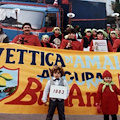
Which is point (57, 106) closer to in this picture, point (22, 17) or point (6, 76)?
point (6, 76)

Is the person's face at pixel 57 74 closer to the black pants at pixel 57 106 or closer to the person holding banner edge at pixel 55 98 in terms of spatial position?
the person holding banner edge at pixel 55 98

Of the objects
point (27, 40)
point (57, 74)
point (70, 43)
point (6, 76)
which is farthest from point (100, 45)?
point (6, 76)

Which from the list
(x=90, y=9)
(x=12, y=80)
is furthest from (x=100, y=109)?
(x=90, y=9)

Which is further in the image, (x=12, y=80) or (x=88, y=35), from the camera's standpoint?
(x=88, y=35)

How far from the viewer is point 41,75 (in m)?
5.12

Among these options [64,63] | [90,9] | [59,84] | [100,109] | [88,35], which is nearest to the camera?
[59,84]

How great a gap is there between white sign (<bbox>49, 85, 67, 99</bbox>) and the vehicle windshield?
566 centimetres

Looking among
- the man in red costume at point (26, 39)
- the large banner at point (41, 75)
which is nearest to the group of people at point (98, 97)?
the large banner at point (41, 75)

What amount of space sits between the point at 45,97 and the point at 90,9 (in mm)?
6954

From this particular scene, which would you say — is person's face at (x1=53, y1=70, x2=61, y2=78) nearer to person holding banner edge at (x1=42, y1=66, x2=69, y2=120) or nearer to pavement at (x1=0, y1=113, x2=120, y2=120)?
person holding banner edge at (x1=42, y1=66, x2=69, y2=120)

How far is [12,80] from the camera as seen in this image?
4992mm

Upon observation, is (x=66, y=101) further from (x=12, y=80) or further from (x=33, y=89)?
(x=12, y=80)

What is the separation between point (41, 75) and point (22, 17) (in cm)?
528

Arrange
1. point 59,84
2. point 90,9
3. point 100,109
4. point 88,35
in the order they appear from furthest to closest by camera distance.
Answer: point 90,9 → point 88,35 → point 100,109 → point 59,84
